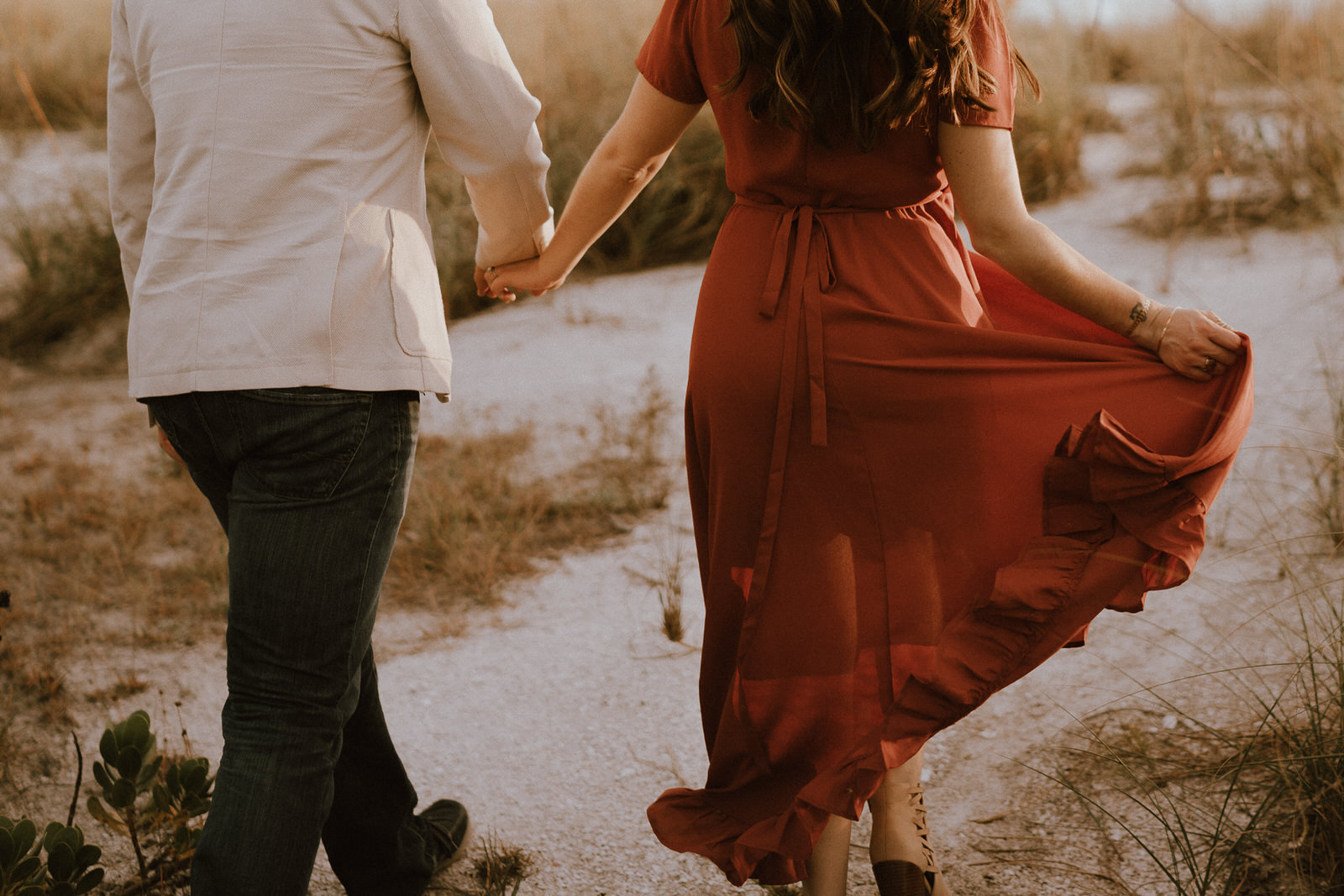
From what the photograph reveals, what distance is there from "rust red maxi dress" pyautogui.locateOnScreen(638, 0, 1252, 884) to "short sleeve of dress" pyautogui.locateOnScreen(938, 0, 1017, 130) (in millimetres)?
12

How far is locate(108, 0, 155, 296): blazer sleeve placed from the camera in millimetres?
1685

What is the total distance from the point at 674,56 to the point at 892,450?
2.44 ft

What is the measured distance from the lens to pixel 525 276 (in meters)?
2.20

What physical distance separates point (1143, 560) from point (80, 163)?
26.2 feet

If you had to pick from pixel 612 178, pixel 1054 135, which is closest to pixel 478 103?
pixel 612 178

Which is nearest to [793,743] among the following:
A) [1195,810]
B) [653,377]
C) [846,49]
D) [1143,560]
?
[1143,560]

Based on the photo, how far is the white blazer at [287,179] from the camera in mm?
1529

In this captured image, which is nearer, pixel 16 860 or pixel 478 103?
pixel 478 103

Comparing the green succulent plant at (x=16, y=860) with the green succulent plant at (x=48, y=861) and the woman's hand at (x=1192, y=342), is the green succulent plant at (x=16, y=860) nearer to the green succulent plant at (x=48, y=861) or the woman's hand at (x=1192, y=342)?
the green succulent plant at (x=48, y=861)

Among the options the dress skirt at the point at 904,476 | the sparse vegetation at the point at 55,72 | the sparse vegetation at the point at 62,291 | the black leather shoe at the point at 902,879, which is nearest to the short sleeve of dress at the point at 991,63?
the dress skirt at the point at 904,476

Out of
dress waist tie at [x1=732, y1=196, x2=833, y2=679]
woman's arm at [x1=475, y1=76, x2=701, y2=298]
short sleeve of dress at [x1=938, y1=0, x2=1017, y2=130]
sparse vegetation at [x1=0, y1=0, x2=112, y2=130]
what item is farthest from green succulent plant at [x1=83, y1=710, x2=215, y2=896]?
sparse vegetation at [x1=0, y1=0, x2=112, y2=130]

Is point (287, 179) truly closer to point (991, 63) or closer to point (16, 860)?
point (991, 63)

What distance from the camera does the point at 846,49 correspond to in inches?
64.3

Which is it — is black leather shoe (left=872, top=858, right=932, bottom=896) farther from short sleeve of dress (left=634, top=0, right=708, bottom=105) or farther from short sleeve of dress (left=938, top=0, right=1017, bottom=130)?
short sleeve of dress (left=634, top=0, right=708, bottom=105)
